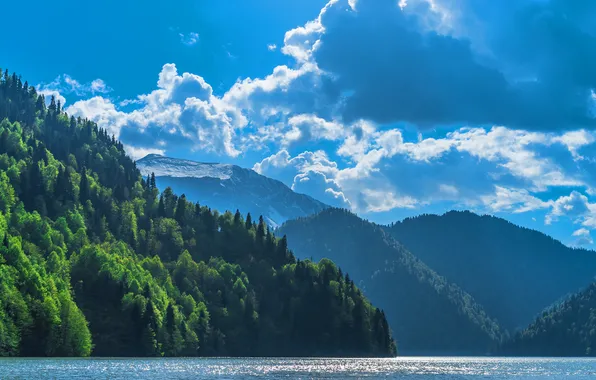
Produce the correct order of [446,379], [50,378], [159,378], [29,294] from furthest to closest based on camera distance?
[29,294] → [446,379] → [159,378] → [50,378]

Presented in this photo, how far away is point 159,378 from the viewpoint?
5089 inches

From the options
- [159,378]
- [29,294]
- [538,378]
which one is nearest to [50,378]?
[159,378]

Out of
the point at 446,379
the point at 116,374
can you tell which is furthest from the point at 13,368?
the point at 446,379

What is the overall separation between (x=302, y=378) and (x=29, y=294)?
89244 millimetres

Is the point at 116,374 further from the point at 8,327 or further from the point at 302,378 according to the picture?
the point at 8,327

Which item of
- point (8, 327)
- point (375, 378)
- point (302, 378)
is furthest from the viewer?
point (8, 327)

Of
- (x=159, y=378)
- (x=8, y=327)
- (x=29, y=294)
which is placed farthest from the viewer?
(x=29, y=294)

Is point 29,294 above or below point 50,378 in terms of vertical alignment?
above

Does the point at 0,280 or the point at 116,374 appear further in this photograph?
the point at 0,280

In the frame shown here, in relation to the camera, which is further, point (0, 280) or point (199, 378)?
point (0, 280)

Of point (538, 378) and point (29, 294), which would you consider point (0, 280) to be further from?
point (538, 378)

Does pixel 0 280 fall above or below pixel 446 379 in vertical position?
above

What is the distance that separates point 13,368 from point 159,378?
2620 cm

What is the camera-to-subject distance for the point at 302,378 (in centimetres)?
14250
